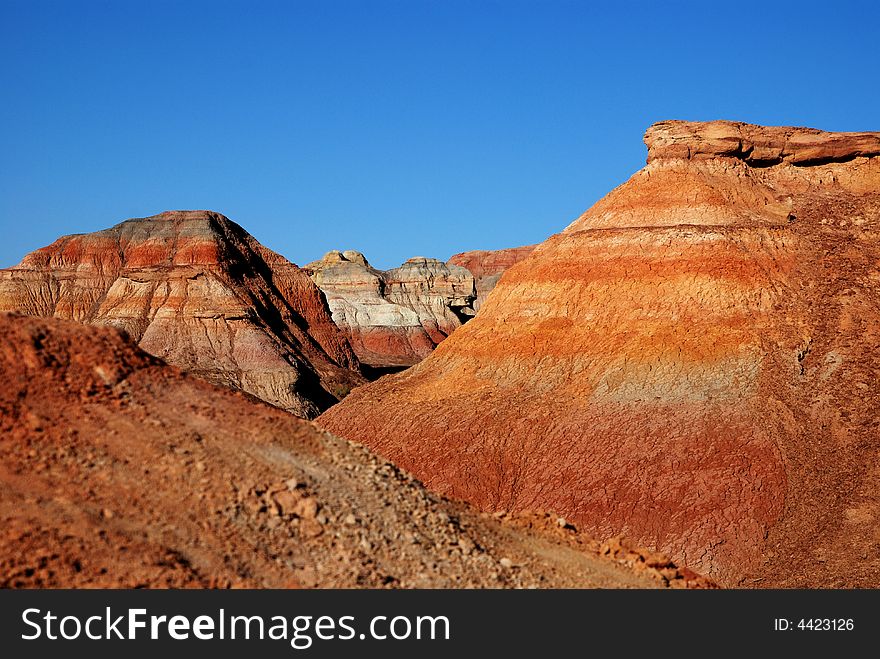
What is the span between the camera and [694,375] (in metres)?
34.1

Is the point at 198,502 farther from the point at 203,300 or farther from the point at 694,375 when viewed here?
the point at 203,300

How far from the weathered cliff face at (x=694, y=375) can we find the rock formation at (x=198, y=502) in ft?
47.9

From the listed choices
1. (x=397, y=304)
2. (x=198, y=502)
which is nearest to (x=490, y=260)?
(x=397, y=304)

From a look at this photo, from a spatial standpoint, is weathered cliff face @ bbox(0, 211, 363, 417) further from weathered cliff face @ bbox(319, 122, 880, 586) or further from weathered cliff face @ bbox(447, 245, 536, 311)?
weathered cliff face @ bbox(447, 245, 536, 311)

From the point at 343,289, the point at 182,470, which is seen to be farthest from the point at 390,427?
the point at 343,289

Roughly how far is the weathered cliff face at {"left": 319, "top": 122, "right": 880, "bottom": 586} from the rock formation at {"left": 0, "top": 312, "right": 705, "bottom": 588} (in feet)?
47.9

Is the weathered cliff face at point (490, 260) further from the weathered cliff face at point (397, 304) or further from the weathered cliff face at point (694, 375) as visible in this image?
the weathered cliff face at point (694, 375)

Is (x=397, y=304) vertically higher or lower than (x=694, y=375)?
higher

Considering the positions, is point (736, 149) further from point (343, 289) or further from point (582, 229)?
point (343, 289)

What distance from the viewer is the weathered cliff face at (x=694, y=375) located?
29.1 metres

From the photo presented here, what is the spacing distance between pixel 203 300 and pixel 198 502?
235 ft

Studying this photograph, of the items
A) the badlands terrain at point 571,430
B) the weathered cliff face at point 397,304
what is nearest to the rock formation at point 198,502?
the badlands terrain at point 571,430
